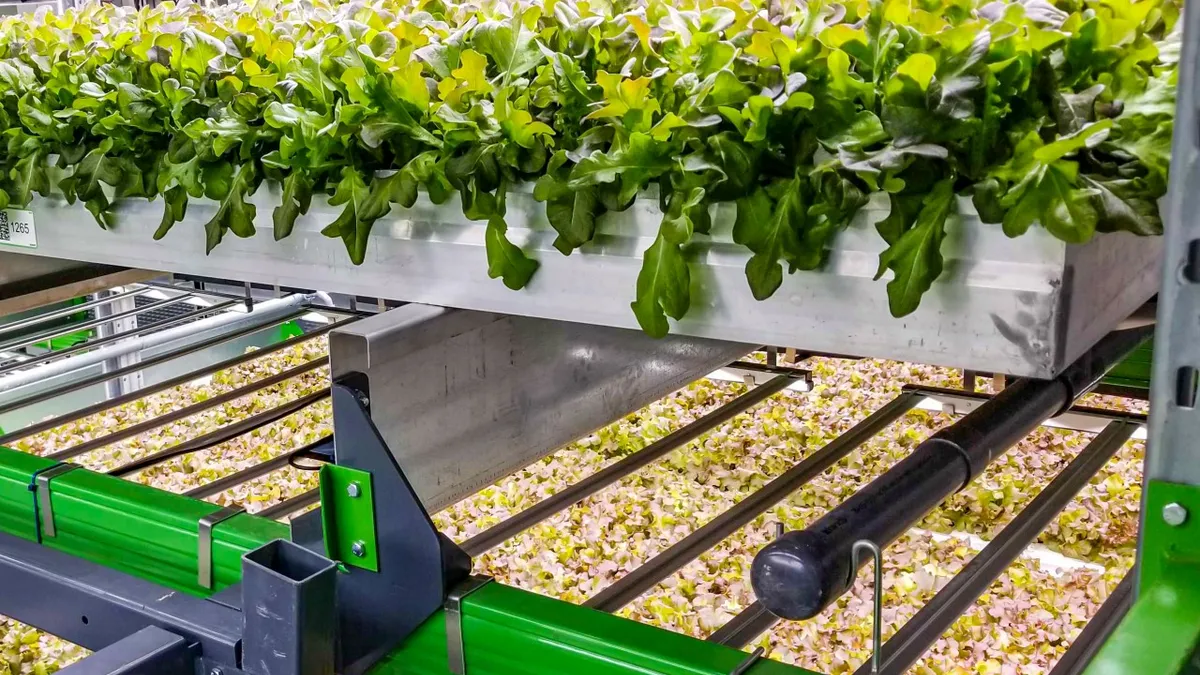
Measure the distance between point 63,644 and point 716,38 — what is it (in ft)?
7.47

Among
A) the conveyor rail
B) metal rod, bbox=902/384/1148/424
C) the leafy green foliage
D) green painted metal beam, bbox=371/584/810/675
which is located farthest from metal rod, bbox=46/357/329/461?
metal rod, bbox=902/384/1148/424

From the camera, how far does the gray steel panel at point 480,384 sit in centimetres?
108

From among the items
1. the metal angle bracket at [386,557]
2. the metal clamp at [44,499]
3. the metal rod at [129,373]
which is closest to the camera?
the metal angle bracket at [386,557]

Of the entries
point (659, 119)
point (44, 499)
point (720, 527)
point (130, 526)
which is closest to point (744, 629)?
point (720, 527)

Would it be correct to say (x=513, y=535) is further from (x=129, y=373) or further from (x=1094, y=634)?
(x=129, y=373)

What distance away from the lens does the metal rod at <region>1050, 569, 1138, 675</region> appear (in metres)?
1.08

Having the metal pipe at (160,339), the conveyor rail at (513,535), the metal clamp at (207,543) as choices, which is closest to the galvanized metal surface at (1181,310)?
the conveyor rail at (513,535)

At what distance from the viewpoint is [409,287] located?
1149mm

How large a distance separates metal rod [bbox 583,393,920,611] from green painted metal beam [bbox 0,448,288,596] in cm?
43

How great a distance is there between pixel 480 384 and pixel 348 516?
8.7 inches

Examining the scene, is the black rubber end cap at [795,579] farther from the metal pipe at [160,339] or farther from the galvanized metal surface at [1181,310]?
the metal pipe at [160,339]

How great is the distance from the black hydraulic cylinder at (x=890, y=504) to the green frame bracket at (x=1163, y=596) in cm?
17

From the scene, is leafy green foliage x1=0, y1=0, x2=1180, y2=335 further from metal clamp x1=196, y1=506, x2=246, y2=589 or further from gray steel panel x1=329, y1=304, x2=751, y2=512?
metal clamp x1=196, y1=506, x2=246, y2=589

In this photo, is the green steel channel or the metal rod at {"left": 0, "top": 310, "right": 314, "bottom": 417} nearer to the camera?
the green steel channel
